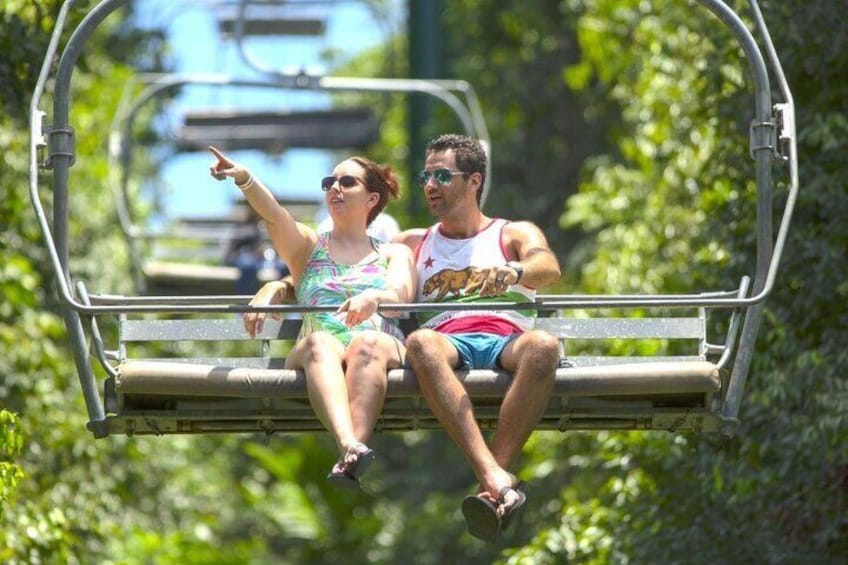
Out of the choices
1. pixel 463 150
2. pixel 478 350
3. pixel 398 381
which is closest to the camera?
pixel 398 381

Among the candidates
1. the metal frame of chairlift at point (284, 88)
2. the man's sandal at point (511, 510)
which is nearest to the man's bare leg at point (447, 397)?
the man's sandal at point (511, 510)

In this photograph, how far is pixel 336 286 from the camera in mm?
8258

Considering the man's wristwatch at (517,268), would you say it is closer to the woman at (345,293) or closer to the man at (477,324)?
the man at (477,324)

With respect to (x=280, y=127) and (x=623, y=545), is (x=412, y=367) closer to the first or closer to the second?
(x=623, y=545)

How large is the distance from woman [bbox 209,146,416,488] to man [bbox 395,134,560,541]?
131 mm

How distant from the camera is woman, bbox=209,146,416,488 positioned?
774 centimetres

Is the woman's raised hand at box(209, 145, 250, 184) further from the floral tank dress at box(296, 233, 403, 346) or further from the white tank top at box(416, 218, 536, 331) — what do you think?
the white tank top at box(416, 218, 536, 331)

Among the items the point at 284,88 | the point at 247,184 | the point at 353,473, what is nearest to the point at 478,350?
the point at 353,473

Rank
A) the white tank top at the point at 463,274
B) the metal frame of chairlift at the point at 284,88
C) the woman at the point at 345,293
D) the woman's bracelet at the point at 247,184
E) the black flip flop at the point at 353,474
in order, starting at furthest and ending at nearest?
the metal frame of chairlift at the point at 284,88
the white tank top at the point at 463,274
the woman's bracelet at the point at 247,184
the woman at the point at 345,293
the black flip flop at the point at 353,474

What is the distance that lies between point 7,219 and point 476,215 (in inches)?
206

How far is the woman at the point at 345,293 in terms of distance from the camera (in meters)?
7.74

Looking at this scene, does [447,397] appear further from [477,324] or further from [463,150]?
[463,150]

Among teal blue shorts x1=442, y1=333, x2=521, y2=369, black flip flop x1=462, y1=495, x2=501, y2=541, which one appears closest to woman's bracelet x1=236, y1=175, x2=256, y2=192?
teal blue shorts x1=442, y1=333, x2=521, y2=369

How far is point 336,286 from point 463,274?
435mm
